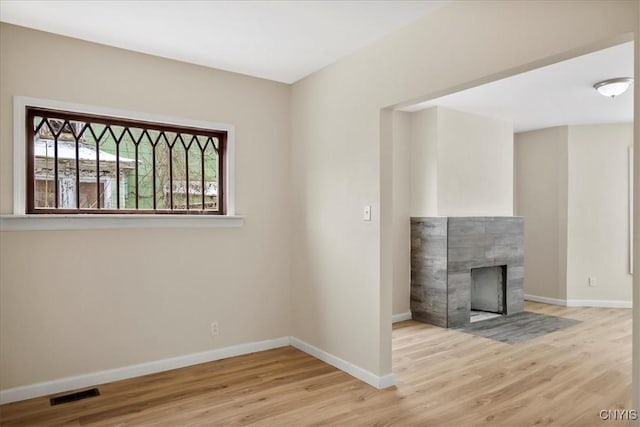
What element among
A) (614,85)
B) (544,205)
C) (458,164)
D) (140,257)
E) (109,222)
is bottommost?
(140,257)

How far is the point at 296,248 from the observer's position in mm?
4020

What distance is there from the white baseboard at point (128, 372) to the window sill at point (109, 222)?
1056mm

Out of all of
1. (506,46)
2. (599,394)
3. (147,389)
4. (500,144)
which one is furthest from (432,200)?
(147,389)

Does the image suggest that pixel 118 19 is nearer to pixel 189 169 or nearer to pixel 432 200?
pixel 189 169

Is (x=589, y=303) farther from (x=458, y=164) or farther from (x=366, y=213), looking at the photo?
(x=366, y=213)

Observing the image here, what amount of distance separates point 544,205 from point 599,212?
26.5 inches

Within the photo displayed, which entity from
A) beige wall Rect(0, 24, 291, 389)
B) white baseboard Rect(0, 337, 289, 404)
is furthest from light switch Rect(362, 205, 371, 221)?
white baseboard Rect(0, 337, 289, 404)

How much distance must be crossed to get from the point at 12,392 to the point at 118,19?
2519 mm

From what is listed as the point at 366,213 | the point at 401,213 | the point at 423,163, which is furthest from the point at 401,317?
the point at 366,213

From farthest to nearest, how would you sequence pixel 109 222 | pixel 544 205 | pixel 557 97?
pixel 544 205 → pixel 557 97 → pixel 109 222

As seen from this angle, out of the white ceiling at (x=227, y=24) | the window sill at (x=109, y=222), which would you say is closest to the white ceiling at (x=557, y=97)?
the white ceiling at (x=227, y=24)

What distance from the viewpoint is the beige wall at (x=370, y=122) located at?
2.10 metres

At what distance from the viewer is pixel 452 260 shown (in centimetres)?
479

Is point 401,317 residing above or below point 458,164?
below
